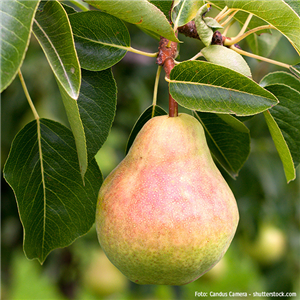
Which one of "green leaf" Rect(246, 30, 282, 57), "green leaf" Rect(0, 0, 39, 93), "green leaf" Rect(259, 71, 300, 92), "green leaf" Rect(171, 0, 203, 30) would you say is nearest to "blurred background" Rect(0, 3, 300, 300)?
"green leaf" Rect(246, 30, 282, 57)

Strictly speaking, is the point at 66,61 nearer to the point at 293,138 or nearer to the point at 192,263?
the point at 192,263

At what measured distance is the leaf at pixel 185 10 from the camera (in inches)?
25.5

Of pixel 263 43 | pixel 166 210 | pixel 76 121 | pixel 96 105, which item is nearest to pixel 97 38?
pixel 96 105

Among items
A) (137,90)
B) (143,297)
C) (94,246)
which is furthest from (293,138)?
(94,246)

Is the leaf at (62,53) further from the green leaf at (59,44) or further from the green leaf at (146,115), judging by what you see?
the green leaf at (146,115)

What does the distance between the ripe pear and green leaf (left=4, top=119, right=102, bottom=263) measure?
70 mm

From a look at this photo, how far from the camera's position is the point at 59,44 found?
1.77 ft

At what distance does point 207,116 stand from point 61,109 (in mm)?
898

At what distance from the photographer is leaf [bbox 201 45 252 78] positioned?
2.15ft

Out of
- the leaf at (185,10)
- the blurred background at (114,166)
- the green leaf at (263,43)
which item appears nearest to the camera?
the leaf at (185,10)

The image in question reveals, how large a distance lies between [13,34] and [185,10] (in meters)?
0.33

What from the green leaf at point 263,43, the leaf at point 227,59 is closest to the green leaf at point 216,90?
the leaf at point 227,59

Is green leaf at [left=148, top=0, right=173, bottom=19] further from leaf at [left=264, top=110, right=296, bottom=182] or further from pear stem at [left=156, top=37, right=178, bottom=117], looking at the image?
leaf at [left=264, top=110, right=296, bottom=182]

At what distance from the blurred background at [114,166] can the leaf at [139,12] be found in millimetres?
558
